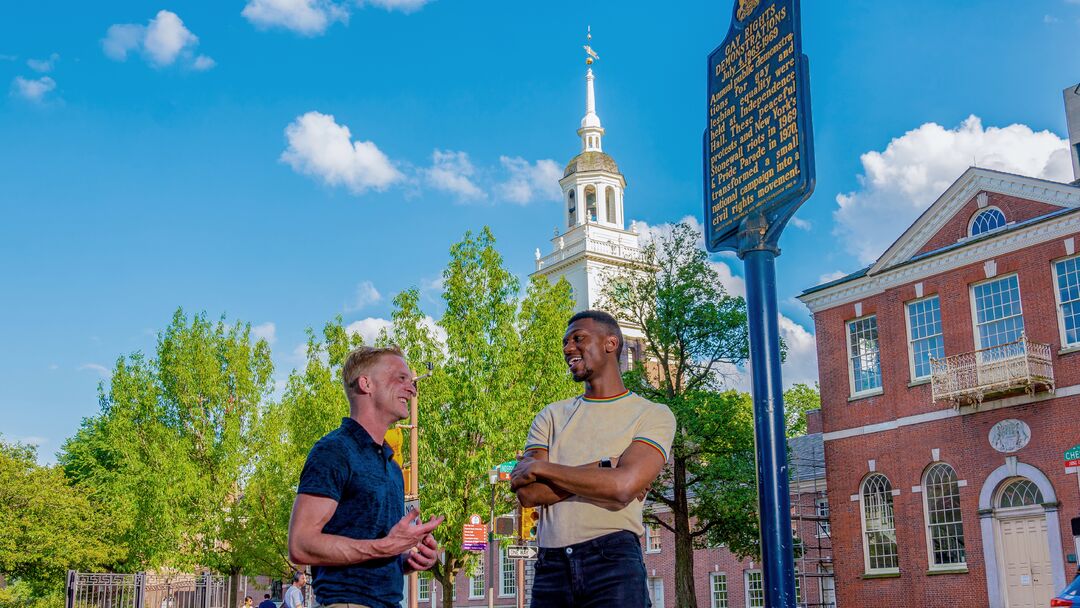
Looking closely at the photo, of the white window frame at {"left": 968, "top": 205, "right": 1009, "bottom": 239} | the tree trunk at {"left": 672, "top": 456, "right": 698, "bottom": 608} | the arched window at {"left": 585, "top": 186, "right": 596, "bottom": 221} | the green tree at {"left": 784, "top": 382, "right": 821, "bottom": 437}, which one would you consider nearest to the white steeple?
the arched window at {"left": 585, "top": 186, "right": 596, "bottom": 221}

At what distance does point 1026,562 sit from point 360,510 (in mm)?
26470

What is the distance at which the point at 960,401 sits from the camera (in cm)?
2827

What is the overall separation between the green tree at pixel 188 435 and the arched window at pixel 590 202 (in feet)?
110

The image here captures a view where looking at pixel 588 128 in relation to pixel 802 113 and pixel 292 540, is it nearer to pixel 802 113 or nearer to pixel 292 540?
pixel 802 113

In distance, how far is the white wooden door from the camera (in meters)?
26.2

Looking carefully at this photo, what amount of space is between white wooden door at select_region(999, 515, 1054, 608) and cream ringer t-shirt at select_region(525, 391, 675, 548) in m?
24.9

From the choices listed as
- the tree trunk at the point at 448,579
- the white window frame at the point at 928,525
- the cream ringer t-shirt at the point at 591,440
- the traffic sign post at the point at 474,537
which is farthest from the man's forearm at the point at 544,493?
the white window frame at the point at 928,525

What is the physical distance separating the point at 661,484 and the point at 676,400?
306cm

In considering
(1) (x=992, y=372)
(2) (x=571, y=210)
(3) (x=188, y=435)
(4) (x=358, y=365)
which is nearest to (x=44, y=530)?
(3) (x=188, y=435)

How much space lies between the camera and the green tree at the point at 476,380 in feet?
89.0

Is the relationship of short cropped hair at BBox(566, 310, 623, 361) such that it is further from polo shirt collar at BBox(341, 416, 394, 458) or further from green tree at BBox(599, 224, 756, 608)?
green tree at BBox(599, 224, 756, 608)

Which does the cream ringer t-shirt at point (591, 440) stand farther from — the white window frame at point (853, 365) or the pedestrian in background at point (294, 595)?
the white window frame at point (853, 365)

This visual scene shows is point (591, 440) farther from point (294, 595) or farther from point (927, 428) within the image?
point (927, 428)

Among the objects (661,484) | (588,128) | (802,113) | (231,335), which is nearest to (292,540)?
(802,113)
